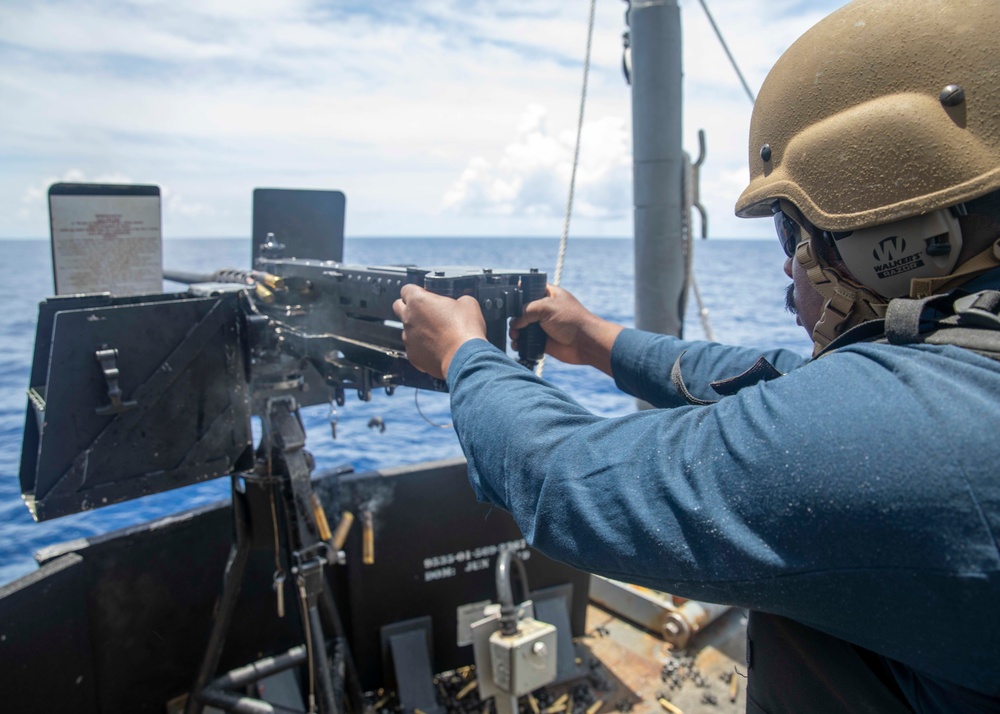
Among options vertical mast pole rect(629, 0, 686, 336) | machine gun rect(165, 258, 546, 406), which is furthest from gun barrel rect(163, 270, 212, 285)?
vertical mast pole rect(629, 0, 686, 336)

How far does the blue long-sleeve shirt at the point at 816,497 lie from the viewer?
0.94m

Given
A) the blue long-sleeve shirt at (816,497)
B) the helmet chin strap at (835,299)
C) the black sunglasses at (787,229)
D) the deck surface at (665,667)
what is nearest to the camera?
the blue long-sleeve shirt at (816,497)

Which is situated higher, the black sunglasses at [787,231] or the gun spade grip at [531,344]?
the black sunglasses at [787,231]

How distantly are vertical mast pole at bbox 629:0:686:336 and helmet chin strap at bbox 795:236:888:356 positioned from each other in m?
2.64

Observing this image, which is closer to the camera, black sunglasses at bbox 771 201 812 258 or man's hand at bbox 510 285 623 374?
black sunglasses at bbox 771 201 812 258

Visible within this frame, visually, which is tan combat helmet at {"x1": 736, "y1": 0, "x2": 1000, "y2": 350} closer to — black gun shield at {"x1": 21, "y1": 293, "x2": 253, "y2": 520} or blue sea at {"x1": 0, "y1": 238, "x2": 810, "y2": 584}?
blue sea at {"x1": 0, "y1": 238, "x2": 810, "y2": 584}

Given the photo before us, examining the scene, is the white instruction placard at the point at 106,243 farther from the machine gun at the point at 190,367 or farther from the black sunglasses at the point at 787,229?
the black sunglasses at the point at 787,229

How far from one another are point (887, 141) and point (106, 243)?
3460 mm

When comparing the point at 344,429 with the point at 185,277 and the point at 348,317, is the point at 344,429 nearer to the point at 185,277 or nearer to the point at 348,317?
the point at 185,277

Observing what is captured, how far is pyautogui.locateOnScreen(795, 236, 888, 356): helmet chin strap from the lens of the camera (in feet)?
4.43

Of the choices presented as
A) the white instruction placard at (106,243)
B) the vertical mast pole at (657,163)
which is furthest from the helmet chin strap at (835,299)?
the white instruction placard at (106,243)

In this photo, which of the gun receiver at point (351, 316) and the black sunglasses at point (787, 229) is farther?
the gun receiver at point (351, 316)

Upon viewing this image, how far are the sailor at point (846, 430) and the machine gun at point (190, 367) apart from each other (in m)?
0.79

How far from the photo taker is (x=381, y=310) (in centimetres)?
216
